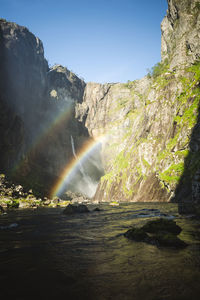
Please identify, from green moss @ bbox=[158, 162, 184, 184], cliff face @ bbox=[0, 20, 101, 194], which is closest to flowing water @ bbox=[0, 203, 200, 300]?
green moss @ bbox=[158, 162, 184, 184]

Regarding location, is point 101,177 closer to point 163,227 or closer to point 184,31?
point 184,31

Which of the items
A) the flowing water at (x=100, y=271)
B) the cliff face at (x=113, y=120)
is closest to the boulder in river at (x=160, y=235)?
the flowing water at (x=100, y=271)

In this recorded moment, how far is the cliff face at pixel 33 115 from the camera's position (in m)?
82.0

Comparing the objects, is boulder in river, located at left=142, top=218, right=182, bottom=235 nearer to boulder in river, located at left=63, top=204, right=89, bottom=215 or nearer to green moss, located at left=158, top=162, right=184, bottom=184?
boulder in river, located at left=63, top=204, right=89, bottom=215

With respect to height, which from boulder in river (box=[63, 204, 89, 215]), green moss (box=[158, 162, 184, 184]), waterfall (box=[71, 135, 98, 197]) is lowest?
waterfall (box=[71, 135, 98, 197])

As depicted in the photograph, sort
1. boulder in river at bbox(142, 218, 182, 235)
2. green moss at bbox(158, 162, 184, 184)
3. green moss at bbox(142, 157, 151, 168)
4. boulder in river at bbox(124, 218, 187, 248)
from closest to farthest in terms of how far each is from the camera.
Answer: boulder in river at bbox(124, 218, 187, 248)
boulder in river at bbox(142, 218, 182, 235)
green moss at bbox(158, 162, 184, 184)
green moss at bbox(142, 157, 151, 168)

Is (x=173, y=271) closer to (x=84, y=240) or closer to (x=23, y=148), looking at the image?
(x=84, y=240)

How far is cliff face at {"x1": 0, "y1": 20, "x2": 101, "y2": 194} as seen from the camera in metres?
82.0

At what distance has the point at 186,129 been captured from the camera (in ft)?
173

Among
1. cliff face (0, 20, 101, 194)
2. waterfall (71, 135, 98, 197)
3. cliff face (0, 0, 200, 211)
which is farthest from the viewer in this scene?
waterfall (71, 135, 98, 197)

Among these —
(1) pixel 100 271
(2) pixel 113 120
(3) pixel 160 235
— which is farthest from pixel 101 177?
(1) pixel 100 271

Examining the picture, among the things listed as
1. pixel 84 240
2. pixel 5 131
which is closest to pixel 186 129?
pixel 84 240

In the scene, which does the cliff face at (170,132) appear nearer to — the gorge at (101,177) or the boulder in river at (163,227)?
the gorge at (101,177)

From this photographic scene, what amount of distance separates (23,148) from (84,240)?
295 ft
